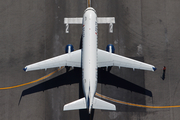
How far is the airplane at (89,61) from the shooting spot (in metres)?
20.1

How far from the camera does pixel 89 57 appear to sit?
69.5ft

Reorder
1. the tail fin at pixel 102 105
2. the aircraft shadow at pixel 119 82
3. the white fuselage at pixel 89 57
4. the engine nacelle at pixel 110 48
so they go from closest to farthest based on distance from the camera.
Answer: the tail fin at pixel 102 105 < the white fuselage at pixel 89 57 < the engine nacelle at pixel 110 48 < the aircraft shadow at pixel 119 82

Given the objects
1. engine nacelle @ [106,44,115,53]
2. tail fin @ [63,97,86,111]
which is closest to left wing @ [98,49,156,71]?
engine nacelle @ [106,44,115,53]

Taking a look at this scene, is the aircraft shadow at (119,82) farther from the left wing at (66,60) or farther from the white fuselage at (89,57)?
the left wing at (66,60)

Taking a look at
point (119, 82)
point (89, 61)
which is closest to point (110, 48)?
point (89, 61)

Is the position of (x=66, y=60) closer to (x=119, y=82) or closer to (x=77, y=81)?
(x=77, y=81)

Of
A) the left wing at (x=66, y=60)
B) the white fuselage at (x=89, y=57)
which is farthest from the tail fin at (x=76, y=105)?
the left wing at (x=66, y=60)

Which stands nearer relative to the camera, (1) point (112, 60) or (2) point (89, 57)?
(2) point (89, 57)

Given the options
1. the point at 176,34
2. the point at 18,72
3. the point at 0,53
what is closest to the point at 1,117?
the point at 18,72

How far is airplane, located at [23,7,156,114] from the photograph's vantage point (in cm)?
2008

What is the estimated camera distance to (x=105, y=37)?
84.7 ft

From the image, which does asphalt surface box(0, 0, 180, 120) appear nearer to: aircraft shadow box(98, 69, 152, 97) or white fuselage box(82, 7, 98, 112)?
aircraft shadow box(98, 69, 152, 97)

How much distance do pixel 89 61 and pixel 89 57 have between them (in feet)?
1.91

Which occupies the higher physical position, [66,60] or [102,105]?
[66,60]
